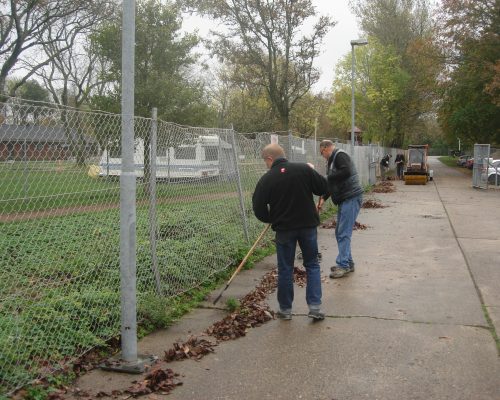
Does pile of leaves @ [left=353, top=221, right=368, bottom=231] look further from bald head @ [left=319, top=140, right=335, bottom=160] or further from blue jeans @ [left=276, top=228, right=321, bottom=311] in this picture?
blue jeans @ [left=276, top=228, right=321, bottom=311]

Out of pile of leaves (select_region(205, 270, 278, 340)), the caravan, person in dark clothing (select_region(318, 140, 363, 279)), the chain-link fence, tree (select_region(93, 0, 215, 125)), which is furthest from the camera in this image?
tree (select_region(93, 0, 215, 125))

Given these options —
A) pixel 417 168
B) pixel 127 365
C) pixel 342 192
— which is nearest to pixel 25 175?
pixel 127 365

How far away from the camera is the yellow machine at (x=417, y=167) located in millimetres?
29609

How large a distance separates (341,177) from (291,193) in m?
2.05

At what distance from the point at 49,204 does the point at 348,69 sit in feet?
147

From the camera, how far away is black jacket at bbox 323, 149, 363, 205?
7.27 metres

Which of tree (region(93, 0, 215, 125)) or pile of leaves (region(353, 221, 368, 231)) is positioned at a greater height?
tree (region(93, 0, 215, 125))

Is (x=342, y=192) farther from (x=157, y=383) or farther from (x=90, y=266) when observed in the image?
(x=157, y=383)

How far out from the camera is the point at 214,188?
25.2ft

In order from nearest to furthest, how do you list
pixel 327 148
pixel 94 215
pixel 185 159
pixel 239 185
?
pixel 94 215 → pixel 185 159 → pixel 327 148 → pixel 239 185

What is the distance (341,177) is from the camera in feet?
23.9

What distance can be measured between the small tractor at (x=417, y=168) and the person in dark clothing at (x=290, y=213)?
83.2 ft

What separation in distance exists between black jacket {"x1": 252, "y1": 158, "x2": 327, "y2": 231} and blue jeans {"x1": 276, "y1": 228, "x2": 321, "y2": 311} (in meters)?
0.11

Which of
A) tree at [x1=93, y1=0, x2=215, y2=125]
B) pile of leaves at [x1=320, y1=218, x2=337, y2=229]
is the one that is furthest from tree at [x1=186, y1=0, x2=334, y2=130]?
pile of leaves at [x1=320, y1=218, x2=337, y2=229]
